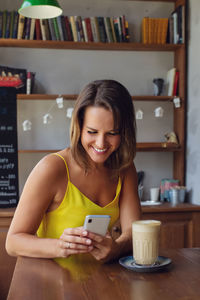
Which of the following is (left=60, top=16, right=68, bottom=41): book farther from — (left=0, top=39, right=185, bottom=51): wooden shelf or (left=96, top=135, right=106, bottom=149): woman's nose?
(left=96, top=135, right=106, bottom=149): woman's nose

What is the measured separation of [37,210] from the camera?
54.7 inches

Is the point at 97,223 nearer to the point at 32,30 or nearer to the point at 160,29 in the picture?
the point at 32,30

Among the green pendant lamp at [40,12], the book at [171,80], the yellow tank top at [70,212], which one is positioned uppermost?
the green pendant lamp at [40,12]

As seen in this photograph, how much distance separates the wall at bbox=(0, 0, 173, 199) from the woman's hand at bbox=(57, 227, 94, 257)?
2.56 meters

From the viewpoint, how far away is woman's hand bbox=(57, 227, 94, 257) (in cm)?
118

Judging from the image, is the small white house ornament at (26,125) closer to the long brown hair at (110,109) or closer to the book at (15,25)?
the book at (15,25)

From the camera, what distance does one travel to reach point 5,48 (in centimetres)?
367

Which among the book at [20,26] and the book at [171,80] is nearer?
the book at [20,26]

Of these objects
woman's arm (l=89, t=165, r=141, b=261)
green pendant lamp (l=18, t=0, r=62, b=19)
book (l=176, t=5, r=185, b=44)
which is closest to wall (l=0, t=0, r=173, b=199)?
book (l=176, t=5, r=185, b=44)

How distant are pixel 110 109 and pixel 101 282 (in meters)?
0.62

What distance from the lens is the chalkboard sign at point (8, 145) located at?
3.35 meters

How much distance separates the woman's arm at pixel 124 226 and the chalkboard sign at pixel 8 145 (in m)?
1.91

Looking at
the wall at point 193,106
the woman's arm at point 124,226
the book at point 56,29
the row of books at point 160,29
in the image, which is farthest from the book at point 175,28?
the woman's arm at point 124,226

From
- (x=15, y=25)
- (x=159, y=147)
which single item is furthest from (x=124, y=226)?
(x=15, y=25)
